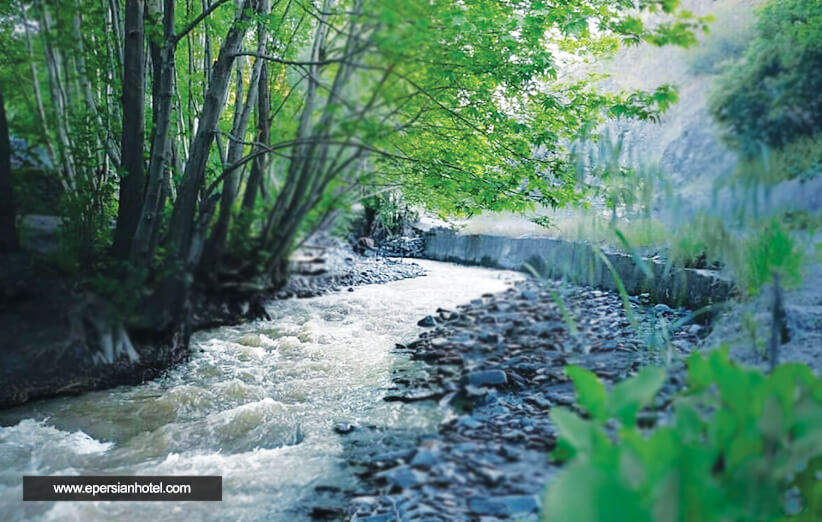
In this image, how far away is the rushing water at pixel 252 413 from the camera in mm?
2264

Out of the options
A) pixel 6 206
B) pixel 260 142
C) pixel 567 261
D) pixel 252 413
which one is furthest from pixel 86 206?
pixel 567 261

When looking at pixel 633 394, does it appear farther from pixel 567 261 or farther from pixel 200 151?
pixel 200 151

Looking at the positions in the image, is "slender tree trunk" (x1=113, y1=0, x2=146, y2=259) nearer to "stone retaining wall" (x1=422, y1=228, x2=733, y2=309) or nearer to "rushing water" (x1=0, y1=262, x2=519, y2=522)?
"rushing water" (x1=0, y1=262, x2=519, y2=522)

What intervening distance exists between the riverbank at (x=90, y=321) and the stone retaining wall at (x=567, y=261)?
1.18 feet

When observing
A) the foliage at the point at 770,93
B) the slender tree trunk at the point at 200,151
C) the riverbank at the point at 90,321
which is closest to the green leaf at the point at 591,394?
the riverbank at the point at 90,321

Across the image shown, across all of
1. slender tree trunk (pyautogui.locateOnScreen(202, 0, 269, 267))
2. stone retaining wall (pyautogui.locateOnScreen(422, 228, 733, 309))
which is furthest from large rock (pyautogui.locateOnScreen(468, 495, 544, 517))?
slender tree trunk (pyautogui.locateOnScreen(202, 0, 269, 267))

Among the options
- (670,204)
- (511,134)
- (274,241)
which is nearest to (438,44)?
(274,241)

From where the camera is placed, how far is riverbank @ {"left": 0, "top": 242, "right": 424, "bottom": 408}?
1762 mm

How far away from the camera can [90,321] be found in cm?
176

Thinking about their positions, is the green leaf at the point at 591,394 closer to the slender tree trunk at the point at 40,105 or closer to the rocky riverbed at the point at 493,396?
the rocky riverbed at the point at 493,396

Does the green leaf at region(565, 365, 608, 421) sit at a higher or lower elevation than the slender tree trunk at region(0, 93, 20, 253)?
lower

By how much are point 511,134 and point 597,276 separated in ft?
3.98

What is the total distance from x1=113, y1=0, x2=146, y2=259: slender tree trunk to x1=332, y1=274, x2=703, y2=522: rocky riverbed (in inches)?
49.0

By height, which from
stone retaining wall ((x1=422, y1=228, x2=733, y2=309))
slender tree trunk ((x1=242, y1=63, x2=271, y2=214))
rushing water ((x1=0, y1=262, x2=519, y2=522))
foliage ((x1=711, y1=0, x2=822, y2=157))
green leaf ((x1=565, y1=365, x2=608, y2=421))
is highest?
foliage ((x1=711, y1=0, x2=822, y2=157))
